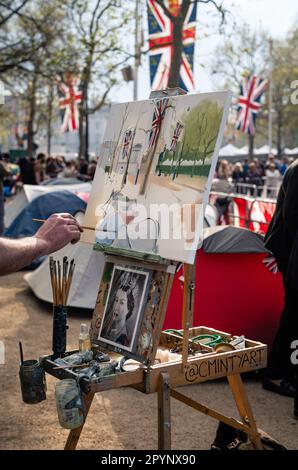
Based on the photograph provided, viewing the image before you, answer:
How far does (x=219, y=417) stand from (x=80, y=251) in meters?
4.21

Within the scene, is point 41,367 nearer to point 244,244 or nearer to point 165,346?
point 165,346

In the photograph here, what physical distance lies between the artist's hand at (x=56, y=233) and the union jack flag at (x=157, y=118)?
581 mm

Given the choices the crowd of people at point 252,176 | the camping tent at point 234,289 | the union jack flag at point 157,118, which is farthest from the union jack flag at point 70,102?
the union jack flag at point 157,118

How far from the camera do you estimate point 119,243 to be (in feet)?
9.68

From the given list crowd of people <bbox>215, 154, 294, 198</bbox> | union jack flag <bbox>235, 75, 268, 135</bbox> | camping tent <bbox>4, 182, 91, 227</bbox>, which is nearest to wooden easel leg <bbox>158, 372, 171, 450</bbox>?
camping tent <bbox>4, 182, 91, 227</bbox>

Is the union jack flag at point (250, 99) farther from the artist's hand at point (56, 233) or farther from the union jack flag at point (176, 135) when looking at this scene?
the artist's hand at point (56, 233)

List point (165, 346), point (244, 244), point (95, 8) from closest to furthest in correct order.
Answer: point (165, 346), point (244, 244), point (95, 8)

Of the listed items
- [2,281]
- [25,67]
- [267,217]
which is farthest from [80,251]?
[25,67]

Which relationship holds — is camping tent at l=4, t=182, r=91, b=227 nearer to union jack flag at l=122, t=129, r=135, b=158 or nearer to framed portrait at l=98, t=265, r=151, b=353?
union jack flag at l=122, t=129, r=135, b=158

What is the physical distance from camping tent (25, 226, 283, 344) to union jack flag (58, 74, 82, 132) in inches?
586

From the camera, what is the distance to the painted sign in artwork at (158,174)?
2.62 meters

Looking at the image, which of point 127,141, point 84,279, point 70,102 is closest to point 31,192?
point 84,279

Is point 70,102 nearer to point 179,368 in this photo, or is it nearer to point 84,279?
point 84,279

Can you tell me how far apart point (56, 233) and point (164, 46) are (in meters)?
8.74
